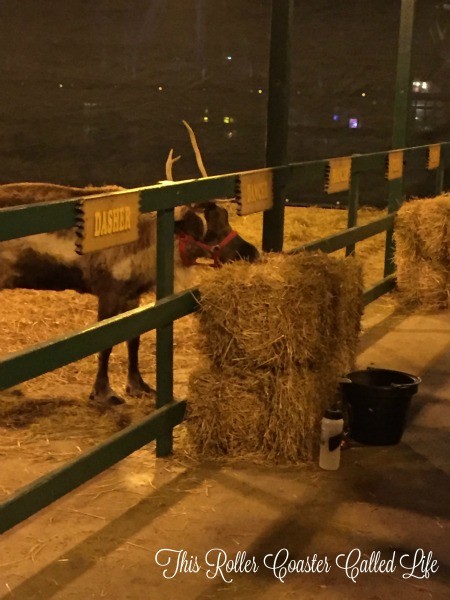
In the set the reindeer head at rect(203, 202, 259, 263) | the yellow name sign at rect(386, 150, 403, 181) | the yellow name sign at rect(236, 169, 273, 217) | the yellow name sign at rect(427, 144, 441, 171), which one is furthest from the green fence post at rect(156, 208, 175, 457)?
the yellow name sign at rect(427, 144, 441, 171)

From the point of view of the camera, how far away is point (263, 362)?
4.33 metres

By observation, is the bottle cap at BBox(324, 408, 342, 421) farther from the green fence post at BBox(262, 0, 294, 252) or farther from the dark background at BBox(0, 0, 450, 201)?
the dark background at BBox(0, 0, 450, 201)

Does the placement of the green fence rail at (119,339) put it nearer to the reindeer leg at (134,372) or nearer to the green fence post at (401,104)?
the reindeer leg at (134,372)

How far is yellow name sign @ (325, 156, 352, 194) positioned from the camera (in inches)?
240

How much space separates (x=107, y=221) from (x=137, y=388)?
2124 millimetres

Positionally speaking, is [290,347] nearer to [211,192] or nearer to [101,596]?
[211,192]

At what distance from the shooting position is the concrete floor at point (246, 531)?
332cm

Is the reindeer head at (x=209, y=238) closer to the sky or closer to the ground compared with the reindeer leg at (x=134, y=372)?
closer to the sky

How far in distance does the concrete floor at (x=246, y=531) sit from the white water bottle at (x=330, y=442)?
0.06 metres

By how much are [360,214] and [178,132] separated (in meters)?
4.54

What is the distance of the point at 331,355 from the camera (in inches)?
184

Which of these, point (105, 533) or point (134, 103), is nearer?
point (105, 533)

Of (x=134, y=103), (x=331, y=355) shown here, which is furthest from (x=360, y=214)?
(x=331, y=355)

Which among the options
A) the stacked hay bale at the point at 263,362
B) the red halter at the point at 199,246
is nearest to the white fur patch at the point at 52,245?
the red halter at the point at 199,246
